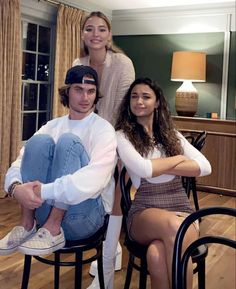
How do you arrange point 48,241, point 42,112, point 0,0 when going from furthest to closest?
point 42,112 < point 0,0 < point 48,241

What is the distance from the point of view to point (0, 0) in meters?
3.95

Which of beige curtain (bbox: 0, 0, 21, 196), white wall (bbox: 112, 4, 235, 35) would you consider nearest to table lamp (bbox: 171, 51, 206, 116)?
white wall (bbox: 112, 4, 235, 35)

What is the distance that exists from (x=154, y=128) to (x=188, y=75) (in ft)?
10.1

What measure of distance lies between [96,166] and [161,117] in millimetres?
575

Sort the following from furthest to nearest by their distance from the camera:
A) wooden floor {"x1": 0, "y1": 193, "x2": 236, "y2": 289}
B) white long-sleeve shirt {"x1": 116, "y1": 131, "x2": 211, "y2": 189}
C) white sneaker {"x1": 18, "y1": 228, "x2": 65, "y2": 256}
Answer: wooden floor {"x1": 0, "y1": 193, "x2": 236, "y2": 289} → white long-sleeve shirt {"x1": 116, "y1": 131, "x2": 211, "y2": 189} → white sneaker {"x1": 18, "y1": 228, "x2": 65, "y2": 256}

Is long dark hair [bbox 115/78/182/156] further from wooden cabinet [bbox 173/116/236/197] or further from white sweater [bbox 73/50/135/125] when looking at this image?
wooden cabinet [bbox 173/116/236/197]

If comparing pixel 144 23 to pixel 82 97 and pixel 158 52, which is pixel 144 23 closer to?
pixel 158 52

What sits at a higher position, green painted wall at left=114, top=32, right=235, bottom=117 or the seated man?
green painted wall at left=114, top=32, right=235, bottom=117

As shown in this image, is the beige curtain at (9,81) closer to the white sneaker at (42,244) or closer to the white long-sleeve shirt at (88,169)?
the white long-sleeve shirt at (88,169)

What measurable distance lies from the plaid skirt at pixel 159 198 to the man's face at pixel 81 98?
0.41 metres

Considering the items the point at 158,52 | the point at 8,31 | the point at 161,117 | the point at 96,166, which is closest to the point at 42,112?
the point at 8,31

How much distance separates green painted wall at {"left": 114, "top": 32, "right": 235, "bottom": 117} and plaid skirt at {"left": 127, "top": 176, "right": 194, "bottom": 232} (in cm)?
364

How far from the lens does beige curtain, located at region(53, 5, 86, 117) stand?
15.7 feet

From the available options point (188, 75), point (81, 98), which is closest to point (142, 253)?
point (81, 98)
